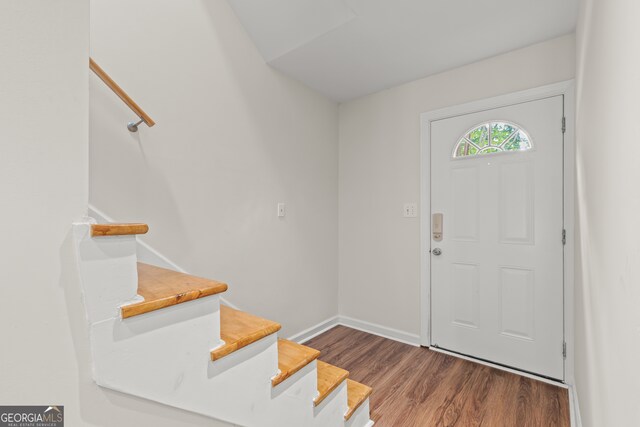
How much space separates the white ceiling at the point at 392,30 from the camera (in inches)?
68.9

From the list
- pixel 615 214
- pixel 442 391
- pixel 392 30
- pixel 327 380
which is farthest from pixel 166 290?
pixel 392 30

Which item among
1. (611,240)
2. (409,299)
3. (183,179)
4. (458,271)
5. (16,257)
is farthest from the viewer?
(409,299)

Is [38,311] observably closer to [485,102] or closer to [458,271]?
[458,271]

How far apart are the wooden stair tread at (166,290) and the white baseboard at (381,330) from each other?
219 cm

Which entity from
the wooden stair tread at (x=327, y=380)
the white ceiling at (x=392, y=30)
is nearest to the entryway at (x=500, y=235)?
the white ceiling at (x=392, y=30)

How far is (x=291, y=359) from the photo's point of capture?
3.95 feet

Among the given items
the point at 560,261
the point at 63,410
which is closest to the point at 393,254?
the point at 560,261

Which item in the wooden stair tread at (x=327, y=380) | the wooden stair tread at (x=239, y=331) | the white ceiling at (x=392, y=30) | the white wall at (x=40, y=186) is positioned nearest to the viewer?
the white wall at (x=40, y=186)

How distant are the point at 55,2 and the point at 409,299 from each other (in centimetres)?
270

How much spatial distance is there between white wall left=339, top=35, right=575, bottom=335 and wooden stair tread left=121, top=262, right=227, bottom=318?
204 cm

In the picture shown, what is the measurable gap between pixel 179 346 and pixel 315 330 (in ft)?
6.94

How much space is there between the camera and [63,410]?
604mm

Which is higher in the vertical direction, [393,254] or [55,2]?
[55,2]

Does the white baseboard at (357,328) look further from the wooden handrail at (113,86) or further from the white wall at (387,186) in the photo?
the wooden handrail at (113,86)
